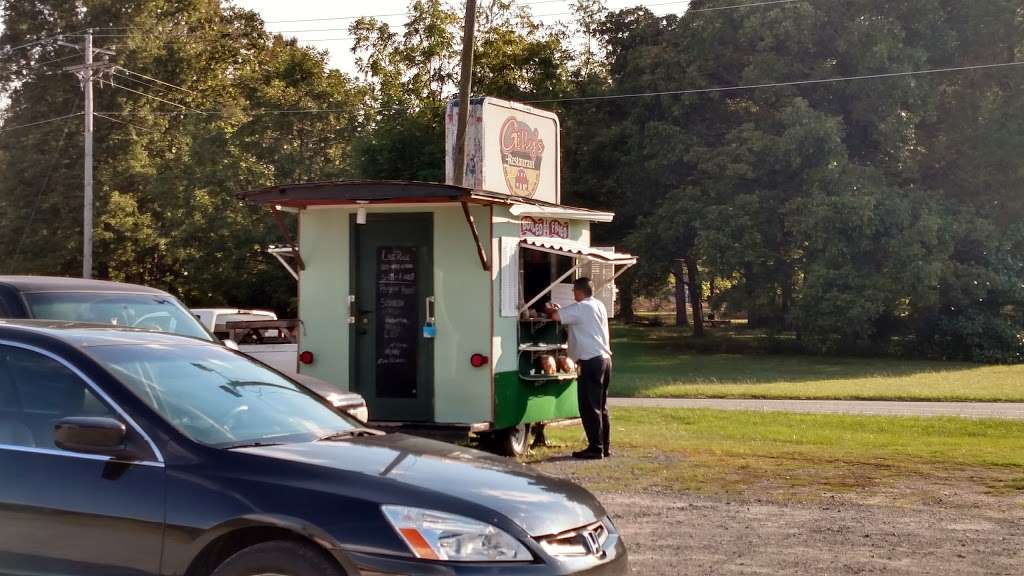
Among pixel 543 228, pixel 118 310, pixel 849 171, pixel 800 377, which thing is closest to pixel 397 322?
pixel 543 228

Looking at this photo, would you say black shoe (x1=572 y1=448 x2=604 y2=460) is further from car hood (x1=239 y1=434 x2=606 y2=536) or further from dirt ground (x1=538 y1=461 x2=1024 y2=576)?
car hood (x1=239 y1=434 x2=606 y2=536)

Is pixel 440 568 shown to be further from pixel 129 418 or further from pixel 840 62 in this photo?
pixel 840 62

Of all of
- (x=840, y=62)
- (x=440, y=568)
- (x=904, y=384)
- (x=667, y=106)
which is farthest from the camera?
(x=667, y=106)

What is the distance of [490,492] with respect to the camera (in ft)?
16.1

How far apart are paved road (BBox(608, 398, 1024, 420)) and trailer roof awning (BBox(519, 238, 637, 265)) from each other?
724 centimetres

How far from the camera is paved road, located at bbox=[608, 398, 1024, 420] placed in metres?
20.2

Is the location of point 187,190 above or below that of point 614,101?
below

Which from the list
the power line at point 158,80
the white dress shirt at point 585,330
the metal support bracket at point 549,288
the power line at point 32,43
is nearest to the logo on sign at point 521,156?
the metal support bracket at point 549,288

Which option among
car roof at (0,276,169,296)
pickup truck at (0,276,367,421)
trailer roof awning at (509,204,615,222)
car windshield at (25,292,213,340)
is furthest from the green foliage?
car roof at (0,276,169,296)

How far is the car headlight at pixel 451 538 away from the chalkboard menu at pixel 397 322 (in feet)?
28.2

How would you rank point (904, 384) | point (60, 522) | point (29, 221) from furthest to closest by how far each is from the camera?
point (29, 221) → point (904, 384) → point (60, 522)

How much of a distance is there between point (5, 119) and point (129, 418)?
1957 inches

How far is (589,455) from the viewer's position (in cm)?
1325

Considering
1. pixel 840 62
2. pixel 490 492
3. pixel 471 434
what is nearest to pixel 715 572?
pixel 490 492
